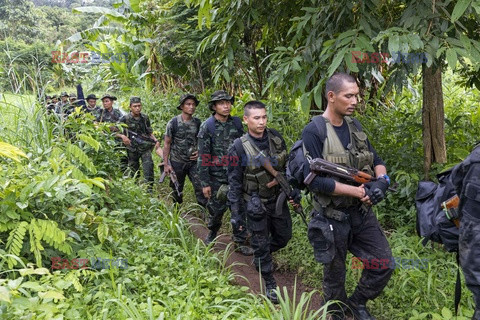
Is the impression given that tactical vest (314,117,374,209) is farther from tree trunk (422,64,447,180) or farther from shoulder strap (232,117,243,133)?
shoulder strap (232,117,243,133)

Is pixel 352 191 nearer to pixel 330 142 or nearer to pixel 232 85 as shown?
pixel 330 142

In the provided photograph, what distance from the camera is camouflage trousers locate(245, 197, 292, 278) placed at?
12.6 ft

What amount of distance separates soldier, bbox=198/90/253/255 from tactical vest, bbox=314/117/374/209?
1980 mm

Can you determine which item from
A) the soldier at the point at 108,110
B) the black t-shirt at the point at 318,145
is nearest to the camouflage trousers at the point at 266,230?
the black t-shirt at the point at 318,145

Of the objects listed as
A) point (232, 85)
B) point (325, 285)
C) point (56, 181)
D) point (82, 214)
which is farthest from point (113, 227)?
point (232, 85)

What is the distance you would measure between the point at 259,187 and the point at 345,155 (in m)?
1.20

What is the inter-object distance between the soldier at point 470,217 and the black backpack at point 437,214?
127 millimetres

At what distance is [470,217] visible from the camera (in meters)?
2.08

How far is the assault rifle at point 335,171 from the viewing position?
113 inches

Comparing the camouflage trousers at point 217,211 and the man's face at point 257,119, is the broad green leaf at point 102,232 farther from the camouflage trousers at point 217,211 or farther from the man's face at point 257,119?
the camouflage trousers at point 217,211

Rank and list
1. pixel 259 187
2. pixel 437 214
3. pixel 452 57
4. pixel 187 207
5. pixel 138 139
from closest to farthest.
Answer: pixel 437 214, pixel 452 57, pixel 259 187, pixel 187 207, pixel 138 139

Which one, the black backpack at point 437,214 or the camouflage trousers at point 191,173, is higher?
the black backpack at point 437,214

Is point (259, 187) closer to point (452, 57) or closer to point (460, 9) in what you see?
point (452, 57)

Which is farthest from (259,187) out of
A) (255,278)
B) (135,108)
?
(135,108)
